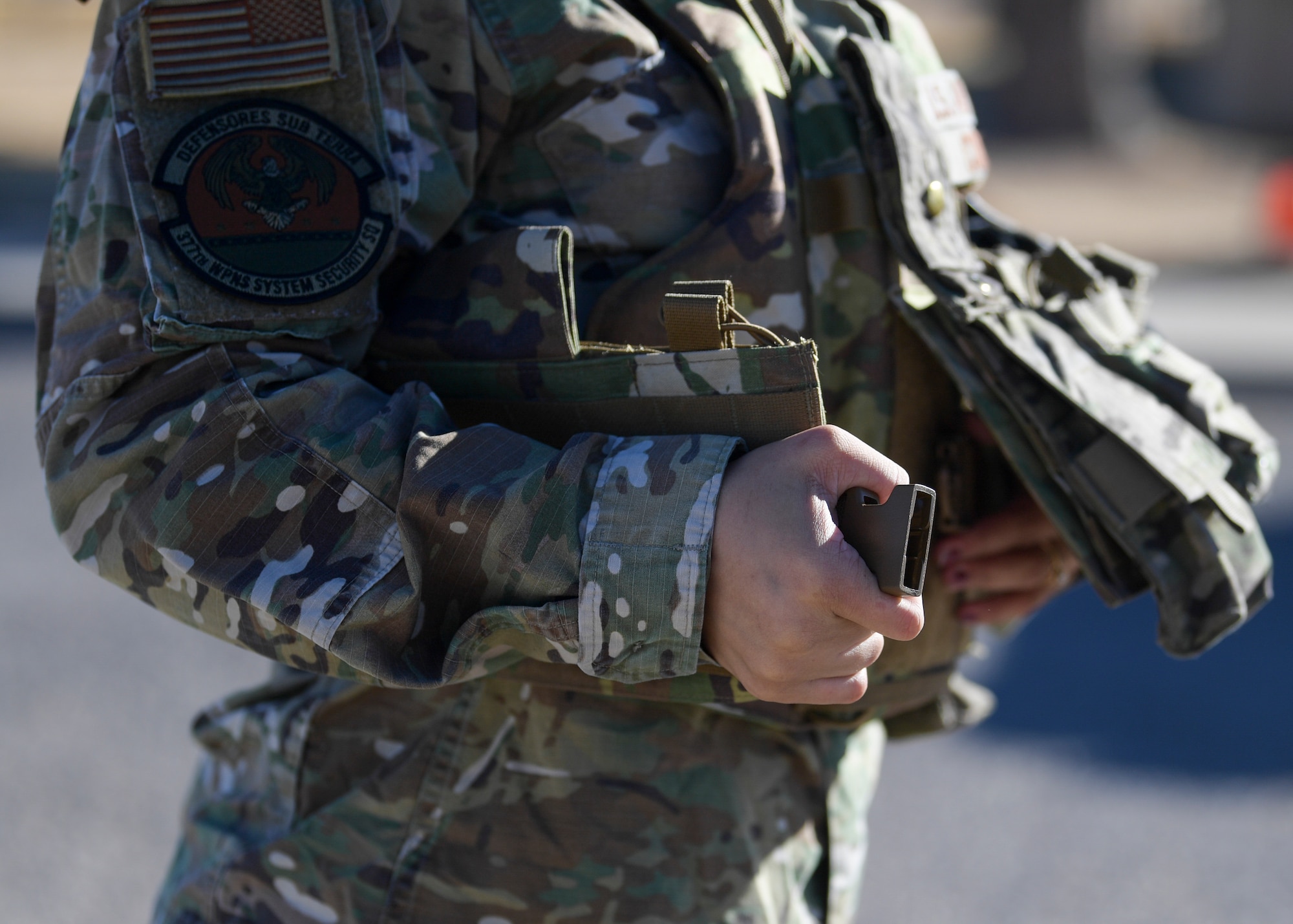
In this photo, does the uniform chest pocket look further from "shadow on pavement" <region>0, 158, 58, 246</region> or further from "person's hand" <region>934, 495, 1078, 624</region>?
"shadow on pavement" <region>0, 158, 58, 246</region>

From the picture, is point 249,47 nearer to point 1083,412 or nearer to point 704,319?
point 704,319

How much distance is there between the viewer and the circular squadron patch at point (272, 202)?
104cm

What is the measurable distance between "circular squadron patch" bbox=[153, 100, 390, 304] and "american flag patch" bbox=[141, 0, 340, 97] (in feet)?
0.07

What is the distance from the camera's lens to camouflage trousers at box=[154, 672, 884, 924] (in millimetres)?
1231

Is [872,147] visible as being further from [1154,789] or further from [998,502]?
[1154,789]

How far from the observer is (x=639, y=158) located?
3.93 feet

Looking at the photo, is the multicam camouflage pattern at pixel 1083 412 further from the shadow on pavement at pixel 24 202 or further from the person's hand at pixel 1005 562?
the shadow on pavement at pixel 24 202

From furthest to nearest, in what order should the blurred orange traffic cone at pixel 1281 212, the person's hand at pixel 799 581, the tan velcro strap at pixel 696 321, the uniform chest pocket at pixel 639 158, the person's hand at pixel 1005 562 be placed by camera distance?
the blurred orange traffic cone at pixel 1281 212 < the person's hand at pixel 1005 562 < the uniform chest pocket at pixel 639 158 < the tan velcro strap at pixel 696 321 < the person's hand at pixel 799 581

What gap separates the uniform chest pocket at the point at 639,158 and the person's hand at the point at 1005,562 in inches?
18.1

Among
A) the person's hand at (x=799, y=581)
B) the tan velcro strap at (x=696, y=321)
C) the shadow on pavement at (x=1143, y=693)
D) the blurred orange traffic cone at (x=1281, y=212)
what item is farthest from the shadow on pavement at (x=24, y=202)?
the person's hand at (x=799, y=581)

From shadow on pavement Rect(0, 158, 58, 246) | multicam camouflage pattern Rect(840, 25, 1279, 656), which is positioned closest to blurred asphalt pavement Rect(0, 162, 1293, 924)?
multicam camouflage pattern Rect(840, 25, 1279, 656)

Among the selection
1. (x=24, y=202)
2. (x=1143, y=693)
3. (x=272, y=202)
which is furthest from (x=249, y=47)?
(x=24, y=202)

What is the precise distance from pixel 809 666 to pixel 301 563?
1.29 ft

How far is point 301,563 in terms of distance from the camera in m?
1.02
